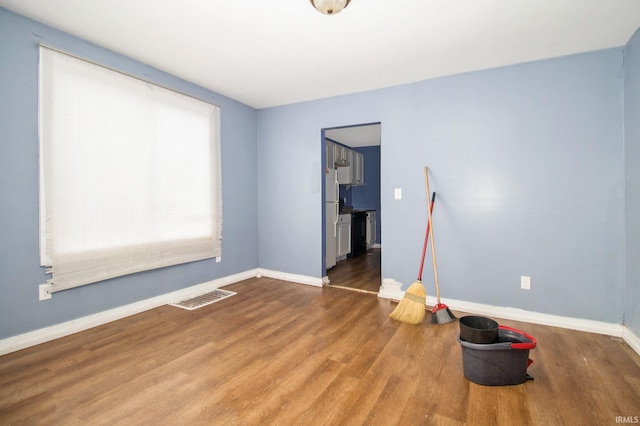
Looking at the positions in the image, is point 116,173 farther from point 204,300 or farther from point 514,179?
point 514,179

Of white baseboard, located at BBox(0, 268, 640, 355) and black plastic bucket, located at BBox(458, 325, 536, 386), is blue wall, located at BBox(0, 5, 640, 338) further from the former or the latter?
black plastic bucket, located at BBox(458, 325, 536, 386)

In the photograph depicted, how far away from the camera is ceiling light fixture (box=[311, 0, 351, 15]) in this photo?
1831mm

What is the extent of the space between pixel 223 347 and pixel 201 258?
151 centimetres

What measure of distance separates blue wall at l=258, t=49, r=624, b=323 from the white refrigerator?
3.50ft

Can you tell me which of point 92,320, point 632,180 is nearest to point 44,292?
point 92,320

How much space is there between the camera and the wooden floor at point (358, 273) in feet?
12.5

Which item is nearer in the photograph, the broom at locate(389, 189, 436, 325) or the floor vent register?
the broom at locate(389, 189, 436, 325)

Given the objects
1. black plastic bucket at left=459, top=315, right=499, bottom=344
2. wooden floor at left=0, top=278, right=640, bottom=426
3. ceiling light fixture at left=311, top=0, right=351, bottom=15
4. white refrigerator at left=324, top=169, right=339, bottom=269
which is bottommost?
wooden floor at left=0, top=278, right=640, bottom=426

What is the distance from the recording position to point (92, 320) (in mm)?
2514

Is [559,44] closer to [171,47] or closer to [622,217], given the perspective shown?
[622,217]

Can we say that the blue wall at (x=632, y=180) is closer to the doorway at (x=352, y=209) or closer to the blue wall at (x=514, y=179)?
the blue wall at (x=514, y=179)

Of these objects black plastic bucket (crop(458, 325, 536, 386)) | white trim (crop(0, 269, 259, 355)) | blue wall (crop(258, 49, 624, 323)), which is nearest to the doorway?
blue wall (crop(258, 49, 624, 323))

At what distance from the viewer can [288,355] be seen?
2.10 meters

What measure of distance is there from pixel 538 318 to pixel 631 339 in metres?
0.59
